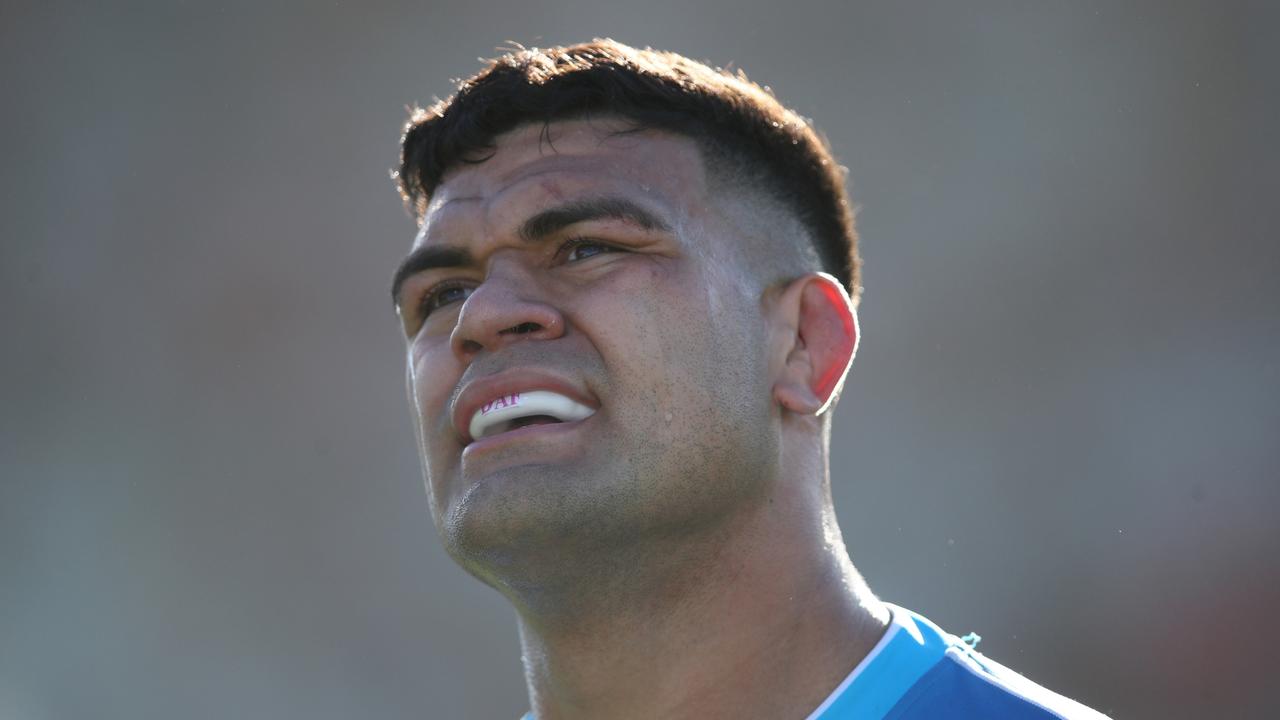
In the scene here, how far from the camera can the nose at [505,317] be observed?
227cm

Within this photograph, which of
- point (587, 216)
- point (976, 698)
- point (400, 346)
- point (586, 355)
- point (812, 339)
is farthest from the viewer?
point (400, 346)

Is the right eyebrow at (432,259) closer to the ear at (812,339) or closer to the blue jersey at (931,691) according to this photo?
the ear at (812,339)

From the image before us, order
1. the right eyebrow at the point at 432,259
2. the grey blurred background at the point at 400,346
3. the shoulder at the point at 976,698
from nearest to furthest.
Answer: the shoulder at the point at 976,698 → the right eyebrow at the point at 432,259 → the grey blurred background at the point at 400,346

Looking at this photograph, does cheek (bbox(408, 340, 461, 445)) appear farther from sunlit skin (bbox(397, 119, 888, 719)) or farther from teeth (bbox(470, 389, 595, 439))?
teeth (bbox(470, 389, 595, 439))

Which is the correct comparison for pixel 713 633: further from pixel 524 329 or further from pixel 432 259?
pixel 432 259

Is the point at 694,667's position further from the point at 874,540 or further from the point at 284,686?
the point at 284,686

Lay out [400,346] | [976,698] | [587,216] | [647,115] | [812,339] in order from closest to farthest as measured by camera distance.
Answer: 1. [976,698]
2. [587,216]
3. [812,339]
4. [647,115]
5. [400,346]

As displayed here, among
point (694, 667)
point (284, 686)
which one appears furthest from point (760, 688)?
point (284, 686)

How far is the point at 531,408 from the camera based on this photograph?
2203mm

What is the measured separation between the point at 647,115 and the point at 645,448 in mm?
767

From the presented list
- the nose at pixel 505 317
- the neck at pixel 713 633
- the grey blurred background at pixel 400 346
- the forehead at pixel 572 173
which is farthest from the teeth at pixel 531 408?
the grey blurred background at pixel 400 346

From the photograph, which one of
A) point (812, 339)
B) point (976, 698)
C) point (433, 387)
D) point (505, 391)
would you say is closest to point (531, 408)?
point (505, 391)

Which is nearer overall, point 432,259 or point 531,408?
point 531,408

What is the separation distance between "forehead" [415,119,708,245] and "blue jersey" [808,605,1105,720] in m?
0.87
